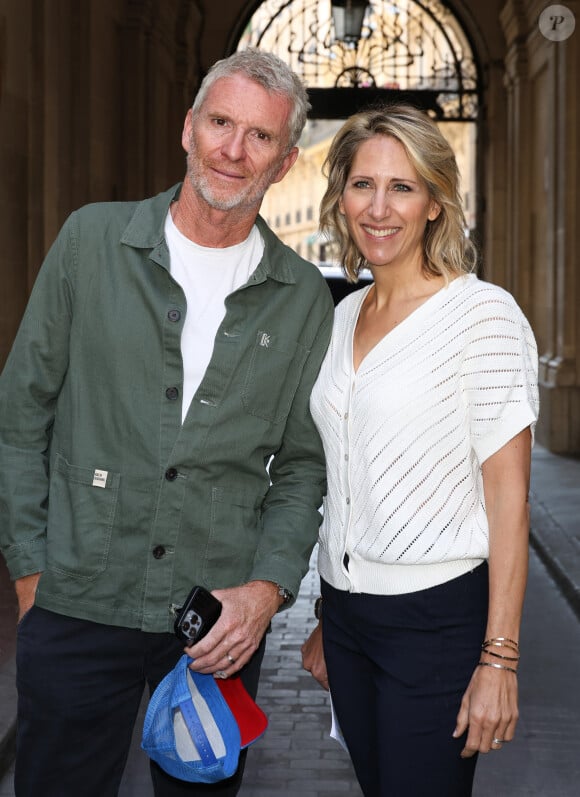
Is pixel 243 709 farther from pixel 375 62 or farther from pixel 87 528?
pixel 375 62

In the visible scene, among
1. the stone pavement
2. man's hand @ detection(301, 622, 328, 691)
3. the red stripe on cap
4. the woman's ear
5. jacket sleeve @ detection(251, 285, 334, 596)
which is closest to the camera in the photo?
the red stripe on cap

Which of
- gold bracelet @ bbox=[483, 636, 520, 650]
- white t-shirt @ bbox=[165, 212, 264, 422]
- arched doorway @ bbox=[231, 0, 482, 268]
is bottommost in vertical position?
gold bracelet @ bbox=[483, 636, 520, 650]

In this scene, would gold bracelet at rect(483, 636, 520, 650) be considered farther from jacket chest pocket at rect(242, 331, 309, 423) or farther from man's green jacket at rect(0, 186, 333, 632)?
jacket chest pocket at rect(242, 331, 309, 423)

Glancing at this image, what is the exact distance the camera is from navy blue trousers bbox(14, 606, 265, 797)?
2.65m

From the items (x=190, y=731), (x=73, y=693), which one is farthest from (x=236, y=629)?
(x=73, y=693)

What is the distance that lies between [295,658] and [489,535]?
3819 millimetres

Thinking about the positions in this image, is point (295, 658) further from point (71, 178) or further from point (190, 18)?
point (190, 18)

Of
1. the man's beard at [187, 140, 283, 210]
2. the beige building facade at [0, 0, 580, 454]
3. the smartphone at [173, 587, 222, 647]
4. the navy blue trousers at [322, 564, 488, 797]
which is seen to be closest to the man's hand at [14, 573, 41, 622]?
the smartphone at [173, 587, 222, 647]

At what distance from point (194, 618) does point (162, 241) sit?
2.80 ft

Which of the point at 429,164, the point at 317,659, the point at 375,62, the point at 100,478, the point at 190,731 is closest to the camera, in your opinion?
the point at 190,731

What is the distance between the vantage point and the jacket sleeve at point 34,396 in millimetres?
2674

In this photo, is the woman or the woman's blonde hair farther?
the woman's blonde hair

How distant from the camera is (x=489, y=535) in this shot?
2.67m

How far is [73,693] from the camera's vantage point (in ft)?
8.69
